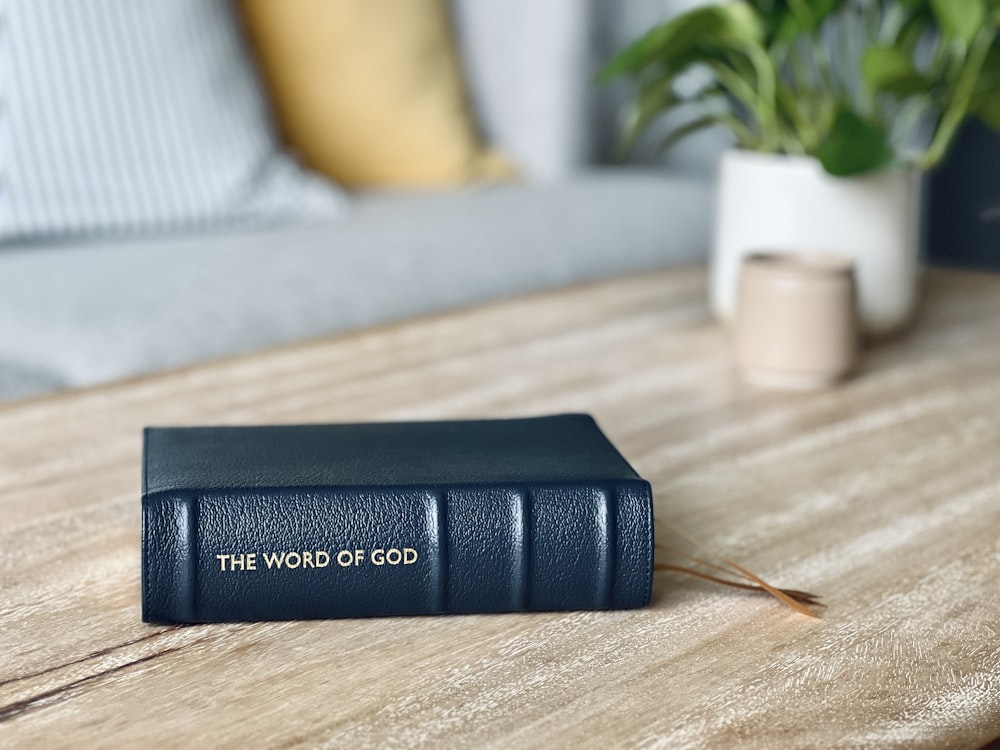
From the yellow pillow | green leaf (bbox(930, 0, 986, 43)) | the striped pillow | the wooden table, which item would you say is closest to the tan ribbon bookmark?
the wooden table

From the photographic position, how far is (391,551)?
1.64 ft

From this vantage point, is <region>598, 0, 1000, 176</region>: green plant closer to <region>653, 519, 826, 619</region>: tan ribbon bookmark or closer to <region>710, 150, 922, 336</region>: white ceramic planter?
<region>710, 150, 922, 336</region>: white ceramic planter

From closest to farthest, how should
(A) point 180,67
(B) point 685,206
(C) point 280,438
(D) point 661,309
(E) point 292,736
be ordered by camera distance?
(E) point 292,736
(C) point 280,438
(D) point 661,309
(A) point 180,67
(B) point 685,206

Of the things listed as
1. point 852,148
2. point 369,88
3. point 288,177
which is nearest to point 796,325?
point 852,148

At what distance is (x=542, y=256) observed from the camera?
Answer: 1460mm

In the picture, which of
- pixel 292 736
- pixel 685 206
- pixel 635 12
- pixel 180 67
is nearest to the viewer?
pixel 292 736

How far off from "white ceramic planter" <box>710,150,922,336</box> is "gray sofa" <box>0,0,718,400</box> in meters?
0.42

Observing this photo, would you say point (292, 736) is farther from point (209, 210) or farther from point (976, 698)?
point (209, 210)

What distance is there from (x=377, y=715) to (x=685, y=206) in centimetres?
137

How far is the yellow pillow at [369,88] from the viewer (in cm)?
165

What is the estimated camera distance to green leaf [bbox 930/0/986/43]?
35.5 inches

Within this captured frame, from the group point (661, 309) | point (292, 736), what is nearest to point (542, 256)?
point (661, 309)

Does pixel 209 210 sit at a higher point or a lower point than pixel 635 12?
lower

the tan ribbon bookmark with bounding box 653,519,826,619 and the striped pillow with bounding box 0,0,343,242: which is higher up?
the striped pillow with bounding box 0,0,343,242
